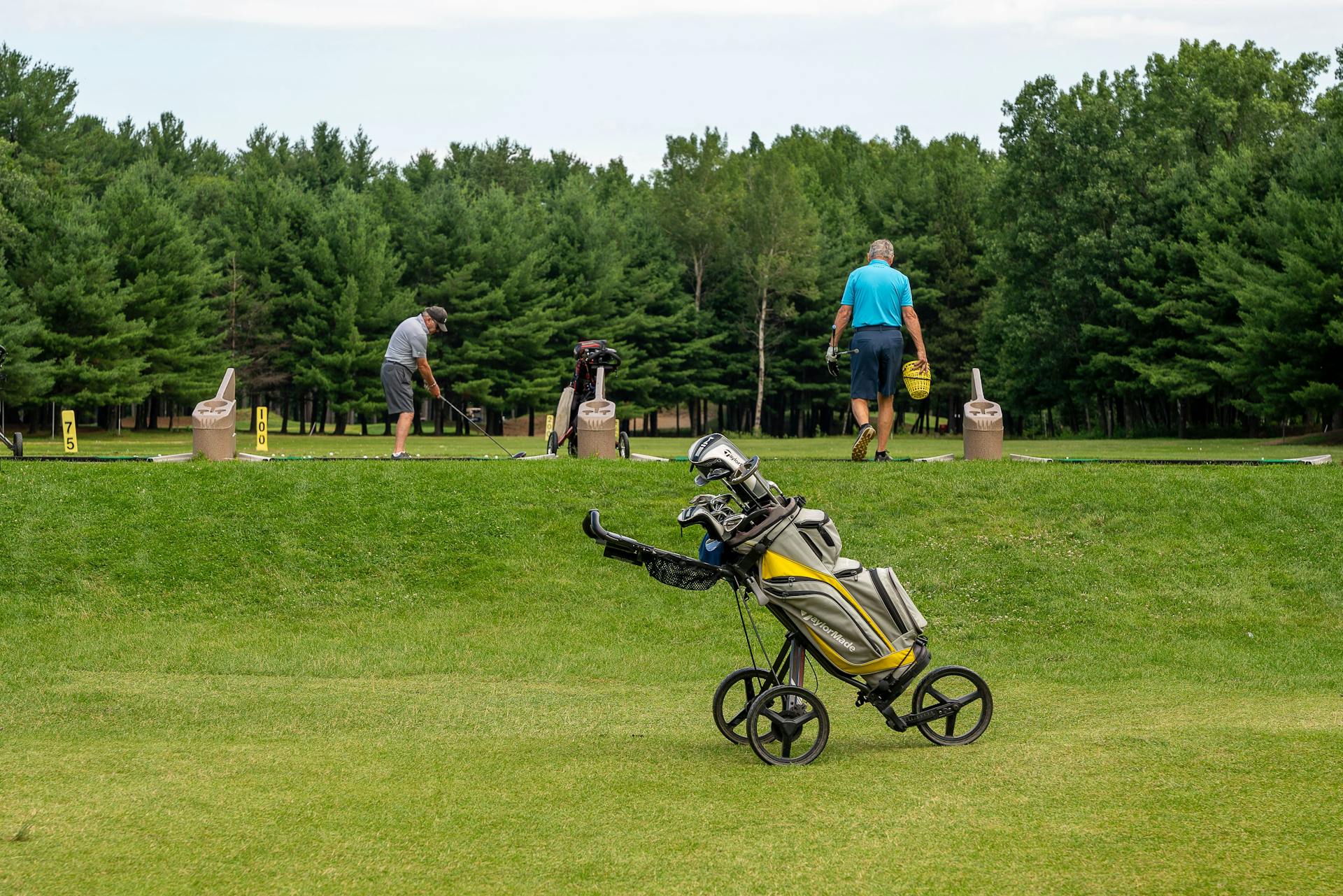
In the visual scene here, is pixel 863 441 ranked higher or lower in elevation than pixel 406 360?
lower

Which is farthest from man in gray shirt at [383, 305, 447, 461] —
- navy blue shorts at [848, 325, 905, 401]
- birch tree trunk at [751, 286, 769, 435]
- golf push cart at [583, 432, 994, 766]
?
birch tree trunk at [751, 286, 769, 435]

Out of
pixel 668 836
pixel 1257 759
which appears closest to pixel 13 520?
pixel 668 836

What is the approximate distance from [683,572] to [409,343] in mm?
10416

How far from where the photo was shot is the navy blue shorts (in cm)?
1578

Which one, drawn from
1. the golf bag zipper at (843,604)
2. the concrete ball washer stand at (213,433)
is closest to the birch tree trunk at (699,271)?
the concrete ball washer stand at (213,433)

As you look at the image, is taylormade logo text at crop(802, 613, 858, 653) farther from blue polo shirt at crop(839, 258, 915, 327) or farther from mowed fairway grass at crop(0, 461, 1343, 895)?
blue polo shirt at crop(839, 258, 915, 327)

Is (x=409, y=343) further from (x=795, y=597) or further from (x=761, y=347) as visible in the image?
(x=761, y=347)

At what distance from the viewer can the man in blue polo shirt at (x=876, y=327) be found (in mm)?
15742

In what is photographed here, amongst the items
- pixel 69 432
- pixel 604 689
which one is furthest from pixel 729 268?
pixel 604 689

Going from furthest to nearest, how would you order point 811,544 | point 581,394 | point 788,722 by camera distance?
point 581,394
point 811,544
point 788,722

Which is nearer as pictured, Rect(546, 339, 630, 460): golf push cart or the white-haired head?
the white-haired head

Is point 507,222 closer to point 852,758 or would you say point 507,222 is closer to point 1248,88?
point 1248,88

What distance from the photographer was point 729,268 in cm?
8406

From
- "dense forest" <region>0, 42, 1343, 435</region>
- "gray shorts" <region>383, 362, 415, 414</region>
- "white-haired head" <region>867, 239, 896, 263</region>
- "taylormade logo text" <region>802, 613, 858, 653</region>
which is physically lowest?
"taylormade logo text" <region>802, 613, 858, 653</region>
